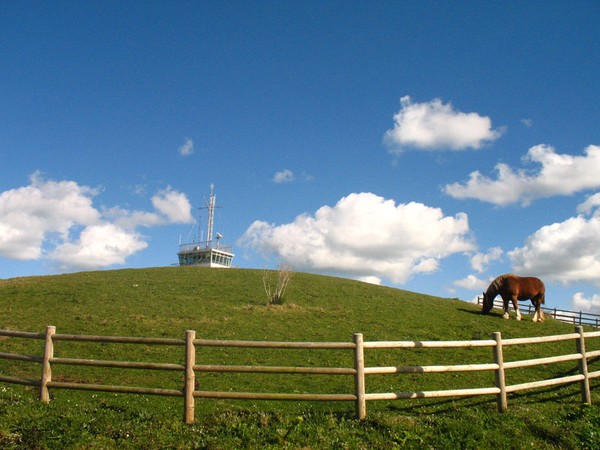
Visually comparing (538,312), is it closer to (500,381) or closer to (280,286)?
(280,286)

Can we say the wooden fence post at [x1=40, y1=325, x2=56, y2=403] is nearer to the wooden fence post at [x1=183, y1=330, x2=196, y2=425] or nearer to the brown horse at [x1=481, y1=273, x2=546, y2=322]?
the wooden fence post at [x1=183, y1=330, x2=196, y2=425]

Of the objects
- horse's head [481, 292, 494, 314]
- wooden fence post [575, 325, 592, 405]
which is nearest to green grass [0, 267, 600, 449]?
wooden fence post [575, 325, 592, 405]

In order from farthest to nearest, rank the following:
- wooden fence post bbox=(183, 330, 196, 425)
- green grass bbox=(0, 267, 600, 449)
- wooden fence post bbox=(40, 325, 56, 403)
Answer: wooden fence post bbox=(40, 325, 56, 403), wooden fence post bbox=(183, 330, 196, 425), green grass bbox=(0, 267, 600, 449)

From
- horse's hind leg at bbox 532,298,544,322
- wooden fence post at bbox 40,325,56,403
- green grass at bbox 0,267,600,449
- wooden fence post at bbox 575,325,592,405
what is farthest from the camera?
horse's hind leg at bbox 532,298,544,322

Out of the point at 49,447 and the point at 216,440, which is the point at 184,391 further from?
the point at 49,447

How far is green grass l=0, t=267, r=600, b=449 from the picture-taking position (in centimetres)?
753

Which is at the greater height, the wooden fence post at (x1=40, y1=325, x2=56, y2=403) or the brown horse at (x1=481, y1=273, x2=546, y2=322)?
the brown horse at (x1=481, y1=273, x2=546, y2=322)

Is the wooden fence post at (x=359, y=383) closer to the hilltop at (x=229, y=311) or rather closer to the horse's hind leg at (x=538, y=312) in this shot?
the hilltop at (x=229, y=311)

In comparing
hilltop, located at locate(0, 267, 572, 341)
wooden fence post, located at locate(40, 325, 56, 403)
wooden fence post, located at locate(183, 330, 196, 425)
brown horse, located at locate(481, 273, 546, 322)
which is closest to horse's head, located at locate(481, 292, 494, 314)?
brown horse, located at locate(481, 273, 546, 322)

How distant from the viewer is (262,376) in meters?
14.9

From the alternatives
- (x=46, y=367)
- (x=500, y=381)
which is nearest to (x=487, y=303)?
(x=500, y=381)

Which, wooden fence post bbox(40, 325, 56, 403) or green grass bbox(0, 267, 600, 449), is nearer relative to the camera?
green grass bbox(0, 267, 600, 449)

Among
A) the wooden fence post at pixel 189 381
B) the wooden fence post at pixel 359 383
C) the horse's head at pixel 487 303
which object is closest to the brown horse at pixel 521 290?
the horse's head at pixel 487 303

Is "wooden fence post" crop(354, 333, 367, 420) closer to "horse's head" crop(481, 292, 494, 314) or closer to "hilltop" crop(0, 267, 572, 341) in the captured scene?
"hilltop" crop(0, 267, 572, 341)
